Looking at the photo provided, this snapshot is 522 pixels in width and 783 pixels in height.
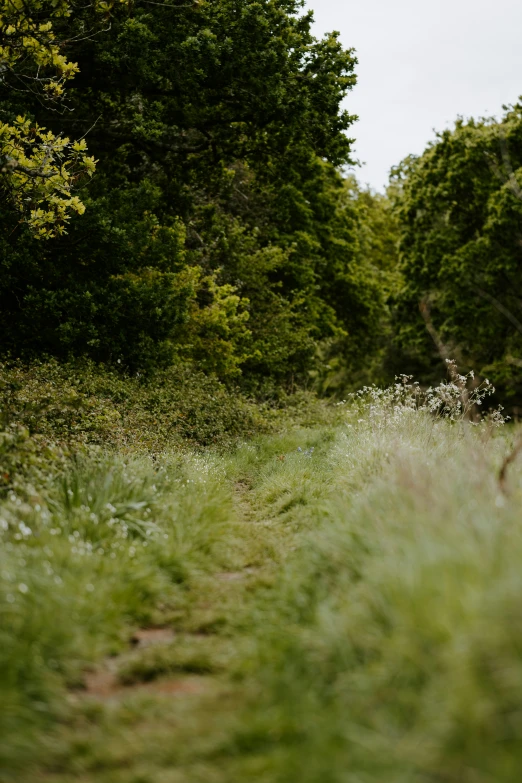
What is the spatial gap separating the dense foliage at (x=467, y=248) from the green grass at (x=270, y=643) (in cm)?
2193

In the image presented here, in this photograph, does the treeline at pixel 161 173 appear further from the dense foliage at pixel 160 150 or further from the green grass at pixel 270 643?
the green grass at pixel 270 643

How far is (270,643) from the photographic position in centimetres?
368

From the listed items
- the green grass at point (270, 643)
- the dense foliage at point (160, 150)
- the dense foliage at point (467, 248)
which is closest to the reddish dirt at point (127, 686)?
the green grass at point (270, 643)

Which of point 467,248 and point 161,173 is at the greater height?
point 161,173

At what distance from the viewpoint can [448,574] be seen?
318 centimetres

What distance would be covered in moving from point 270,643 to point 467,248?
2563 centimetres

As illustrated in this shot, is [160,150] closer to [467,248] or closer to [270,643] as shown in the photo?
[270,643]

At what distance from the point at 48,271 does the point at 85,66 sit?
4.49m

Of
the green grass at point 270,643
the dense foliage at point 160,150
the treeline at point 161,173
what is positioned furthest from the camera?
the dense foliage at point 160,150

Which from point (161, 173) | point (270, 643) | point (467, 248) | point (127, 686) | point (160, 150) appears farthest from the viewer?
point (467, 248)

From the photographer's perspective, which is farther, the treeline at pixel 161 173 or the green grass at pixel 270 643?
the treeline at pixel 161 173

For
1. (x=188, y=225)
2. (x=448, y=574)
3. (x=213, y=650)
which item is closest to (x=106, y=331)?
(x=188, y=225)

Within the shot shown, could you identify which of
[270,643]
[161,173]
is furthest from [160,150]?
[270,643]

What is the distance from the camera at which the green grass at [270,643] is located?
2670mm
